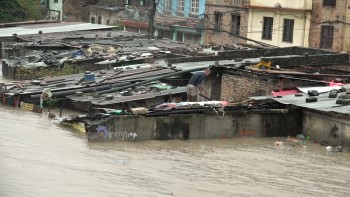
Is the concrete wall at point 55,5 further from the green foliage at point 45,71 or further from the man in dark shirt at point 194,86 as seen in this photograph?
the man in dark shirt at point 194,86

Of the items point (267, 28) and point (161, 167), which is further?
point (267, 28)

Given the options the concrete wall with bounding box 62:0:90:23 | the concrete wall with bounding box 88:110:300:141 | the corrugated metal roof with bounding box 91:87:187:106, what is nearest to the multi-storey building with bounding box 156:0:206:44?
the concrete wall with bounding box 62:0:90:23

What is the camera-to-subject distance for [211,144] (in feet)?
61.7

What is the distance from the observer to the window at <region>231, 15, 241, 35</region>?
4194 centimetres

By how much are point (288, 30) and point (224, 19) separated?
4.60 meters

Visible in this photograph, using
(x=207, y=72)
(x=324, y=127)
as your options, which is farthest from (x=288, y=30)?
(x=324, y=127)

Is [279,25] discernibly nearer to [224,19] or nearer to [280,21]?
[280,21]

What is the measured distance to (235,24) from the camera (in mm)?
42188

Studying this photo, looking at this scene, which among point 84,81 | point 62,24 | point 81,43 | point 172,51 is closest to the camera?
point 84,81

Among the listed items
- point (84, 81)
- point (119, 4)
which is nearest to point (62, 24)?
point (119, 4)

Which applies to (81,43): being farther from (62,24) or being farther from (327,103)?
(327,103)

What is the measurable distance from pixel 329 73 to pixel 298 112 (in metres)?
4.90

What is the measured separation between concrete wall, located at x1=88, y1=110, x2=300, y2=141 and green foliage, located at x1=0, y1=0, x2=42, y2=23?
30.1m

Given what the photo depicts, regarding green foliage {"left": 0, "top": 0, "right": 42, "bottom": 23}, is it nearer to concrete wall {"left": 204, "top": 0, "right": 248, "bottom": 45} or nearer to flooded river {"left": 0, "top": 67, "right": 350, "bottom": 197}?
concrete wall {"left": 204, "top": 0, "right": 248, "bottom": 45}
